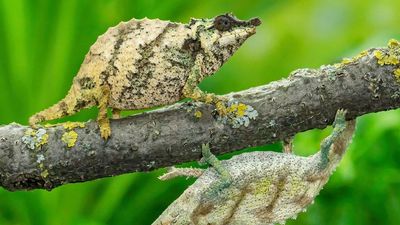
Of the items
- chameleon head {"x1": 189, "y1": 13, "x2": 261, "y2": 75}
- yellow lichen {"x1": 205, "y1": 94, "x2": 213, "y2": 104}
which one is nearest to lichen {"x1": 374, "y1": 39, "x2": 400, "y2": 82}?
chameleon head {"x1": 189, "y1": 13, "x2": 261, "y2": 75}

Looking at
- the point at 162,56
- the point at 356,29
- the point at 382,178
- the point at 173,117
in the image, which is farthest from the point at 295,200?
the point at 356,29

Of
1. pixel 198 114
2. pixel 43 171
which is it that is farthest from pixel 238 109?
pixel 43 171

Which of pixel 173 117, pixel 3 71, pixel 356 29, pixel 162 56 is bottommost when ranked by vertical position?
pixel 173 117

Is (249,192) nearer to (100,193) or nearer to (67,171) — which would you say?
(67,171)

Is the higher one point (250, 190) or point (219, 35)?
point (219, 35)

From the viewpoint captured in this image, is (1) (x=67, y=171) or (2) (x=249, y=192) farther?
(2) (x=249, y=192)

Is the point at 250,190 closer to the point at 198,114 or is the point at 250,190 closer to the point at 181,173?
the point at 181,173

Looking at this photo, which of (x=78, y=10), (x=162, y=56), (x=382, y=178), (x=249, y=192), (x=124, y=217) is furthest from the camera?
(x=124, y=217)

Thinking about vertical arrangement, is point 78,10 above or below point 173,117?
above
